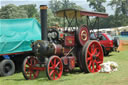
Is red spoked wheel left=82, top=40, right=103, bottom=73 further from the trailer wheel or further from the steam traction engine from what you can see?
the trailer wheel

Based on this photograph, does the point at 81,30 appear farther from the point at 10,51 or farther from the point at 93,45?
the point at 10,51

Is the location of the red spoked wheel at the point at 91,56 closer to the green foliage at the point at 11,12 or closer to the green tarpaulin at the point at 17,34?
the green tarpaulin at the point at 17,34

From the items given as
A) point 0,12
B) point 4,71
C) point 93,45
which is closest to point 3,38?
point 4,71

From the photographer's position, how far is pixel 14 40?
9750 mm

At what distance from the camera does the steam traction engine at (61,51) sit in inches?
301

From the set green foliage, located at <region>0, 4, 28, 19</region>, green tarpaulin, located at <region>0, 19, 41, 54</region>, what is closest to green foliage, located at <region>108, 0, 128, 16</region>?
green foliage, located at <region>0, 4, 28, 19</region>

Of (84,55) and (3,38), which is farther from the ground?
(3,38)

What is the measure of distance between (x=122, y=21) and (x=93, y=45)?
57.8 m

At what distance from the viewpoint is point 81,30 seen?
8977mm

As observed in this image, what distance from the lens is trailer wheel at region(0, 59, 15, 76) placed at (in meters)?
8.98

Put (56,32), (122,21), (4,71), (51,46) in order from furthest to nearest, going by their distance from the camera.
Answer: (122,21) → (4,71) → (56,32) → (51,46)

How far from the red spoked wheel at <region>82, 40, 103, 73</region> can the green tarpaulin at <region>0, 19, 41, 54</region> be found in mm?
2747

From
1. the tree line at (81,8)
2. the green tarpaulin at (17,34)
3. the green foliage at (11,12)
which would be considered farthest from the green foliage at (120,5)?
the green tarpaulin at (17,34)

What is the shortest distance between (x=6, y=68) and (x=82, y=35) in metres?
3.33
